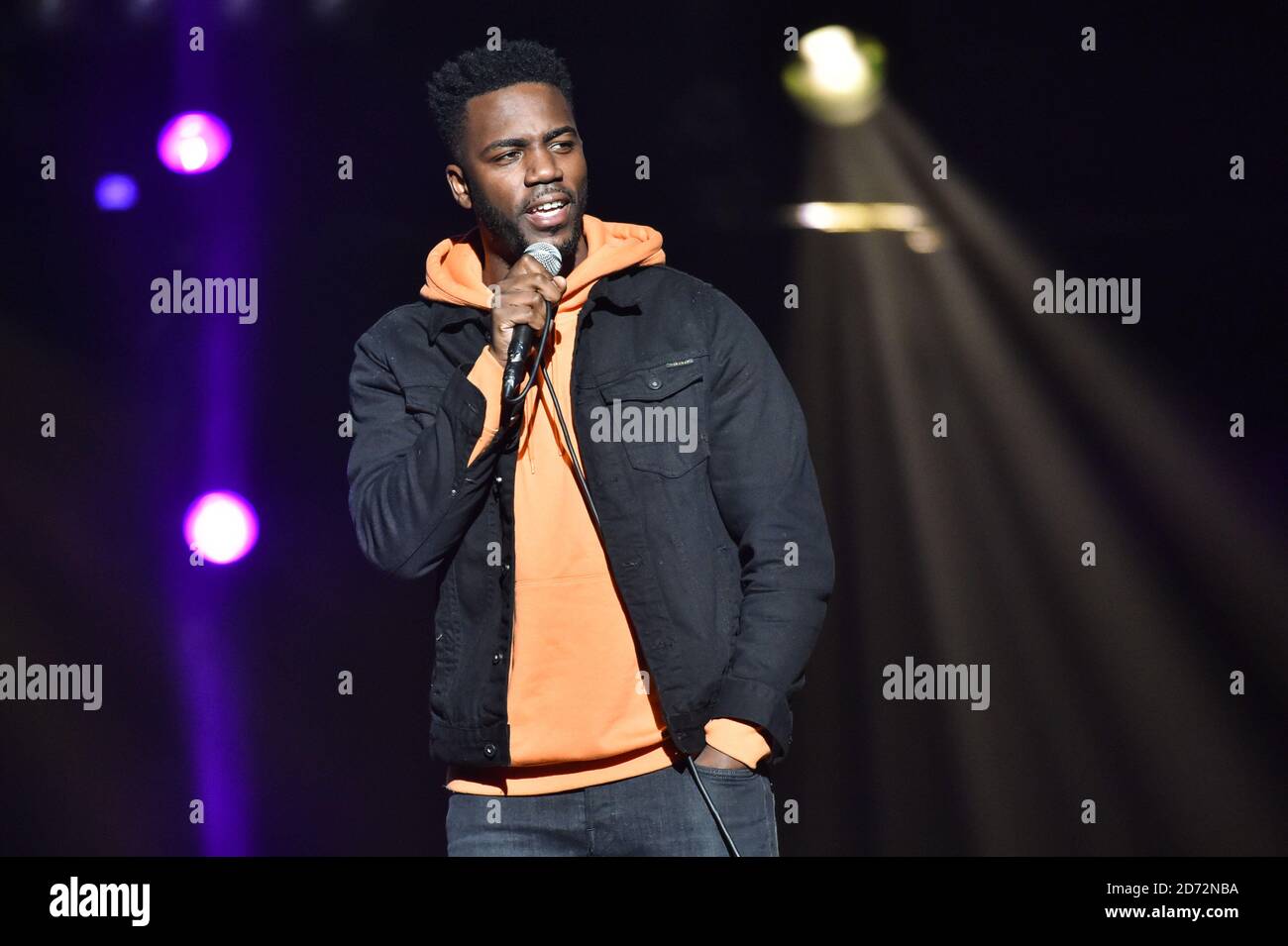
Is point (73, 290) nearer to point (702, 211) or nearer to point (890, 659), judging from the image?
point (702, 211)

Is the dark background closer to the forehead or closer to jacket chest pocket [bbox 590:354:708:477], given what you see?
the forehead

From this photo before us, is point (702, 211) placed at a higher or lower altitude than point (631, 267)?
higher

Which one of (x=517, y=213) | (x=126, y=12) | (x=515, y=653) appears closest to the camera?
(x=515, y=653)

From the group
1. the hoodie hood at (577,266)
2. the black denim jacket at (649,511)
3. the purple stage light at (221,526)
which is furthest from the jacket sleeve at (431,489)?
the purple stage light at (221,526)

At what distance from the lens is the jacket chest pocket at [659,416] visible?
2012 millimetres

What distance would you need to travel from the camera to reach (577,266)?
7.01ft

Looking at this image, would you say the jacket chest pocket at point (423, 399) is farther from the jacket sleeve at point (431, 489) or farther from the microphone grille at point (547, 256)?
the microphone grille at point (547, 256)

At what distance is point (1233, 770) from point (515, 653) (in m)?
2.09

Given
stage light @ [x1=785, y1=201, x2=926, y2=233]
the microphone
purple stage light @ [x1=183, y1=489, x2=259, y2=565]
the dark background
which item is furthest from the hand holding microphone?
purple stage light @ [x1=183, y1=489, x2=259, y2=565]

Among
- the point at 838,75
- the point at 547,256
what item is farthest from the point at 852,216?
the point at 547,256

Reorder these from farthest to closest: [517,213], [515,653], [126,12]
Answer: [126,12]
[517,213]
[515,653]

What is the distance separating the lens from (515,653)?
196 cm

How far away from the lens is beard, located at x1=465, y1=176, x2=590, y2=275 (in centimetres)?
209
